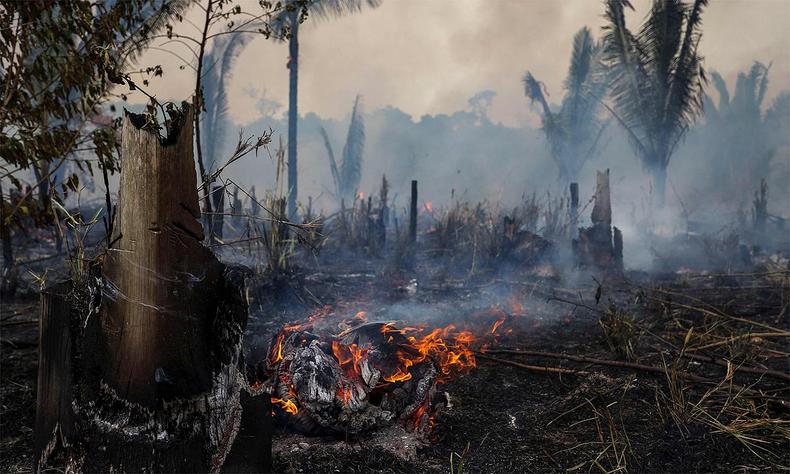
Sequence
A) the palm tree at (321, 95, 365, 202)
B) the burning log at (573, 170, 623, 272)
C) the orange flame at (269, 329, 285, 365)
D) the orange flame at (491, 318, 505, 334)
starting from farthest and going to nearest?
the palm tree at (321, 95, 365, 202)
the burning log at (573, 170, 623, 272)
the orange flame at (491, 318, 505, 334)
the orange flame at (269, 329, 285, 365)

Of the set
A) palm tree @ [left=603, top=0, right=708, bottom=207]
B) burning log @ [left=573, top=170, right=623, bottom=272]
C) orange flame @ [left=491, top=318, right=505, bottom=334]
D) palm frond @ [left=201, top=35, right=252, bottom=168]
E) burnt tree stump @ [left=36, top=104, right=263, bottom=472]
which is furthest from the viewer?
palm frond @ [left=201, top=35, right=252, bottom=168]

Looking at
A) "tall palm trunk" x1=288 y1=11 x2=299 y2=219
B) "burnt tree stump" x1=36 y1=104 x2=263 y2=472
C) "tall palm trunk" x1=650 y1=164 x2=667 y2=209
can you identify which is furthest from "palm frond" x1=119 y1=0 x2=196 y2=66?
"tall palm trunk" x1=650 y1=164 x2=667 y2=209

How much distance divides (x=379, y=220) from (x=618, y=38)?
9.55 metres

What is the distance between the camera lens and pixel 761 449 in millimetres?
2760

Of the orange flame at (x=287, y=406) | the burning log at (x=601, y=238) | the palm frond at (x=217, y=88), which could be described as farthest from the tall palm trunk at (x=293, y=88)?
the orange flame at (x=287, y=406)

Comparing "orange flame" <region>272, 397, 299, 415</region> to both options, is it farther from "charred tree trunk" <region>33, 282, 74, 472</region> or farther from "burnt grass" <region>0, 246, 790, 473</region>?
"charred tree trunk" <region>33, 282, 74, 472</region>

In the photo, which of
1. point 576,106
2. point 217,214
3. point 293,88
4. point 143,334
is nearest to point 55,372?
point 143,334

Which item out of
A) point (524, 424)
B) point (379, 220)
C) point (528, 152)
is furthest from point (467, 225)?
point (528, 152)

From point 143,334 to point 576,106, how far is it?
1830 centimetres

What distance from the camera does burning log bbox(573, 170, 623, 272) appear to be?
28.6ft

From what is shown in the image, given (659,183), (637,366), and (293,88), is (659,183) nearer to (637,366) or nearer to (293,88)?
(293,88)

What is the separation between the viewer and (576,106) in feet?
58.5

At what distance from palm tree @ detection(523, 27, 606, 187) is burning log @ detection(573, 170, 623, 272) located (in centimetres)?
946

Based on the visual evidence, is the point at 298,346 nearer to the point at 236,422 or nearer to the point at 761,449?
the point at 236,422
